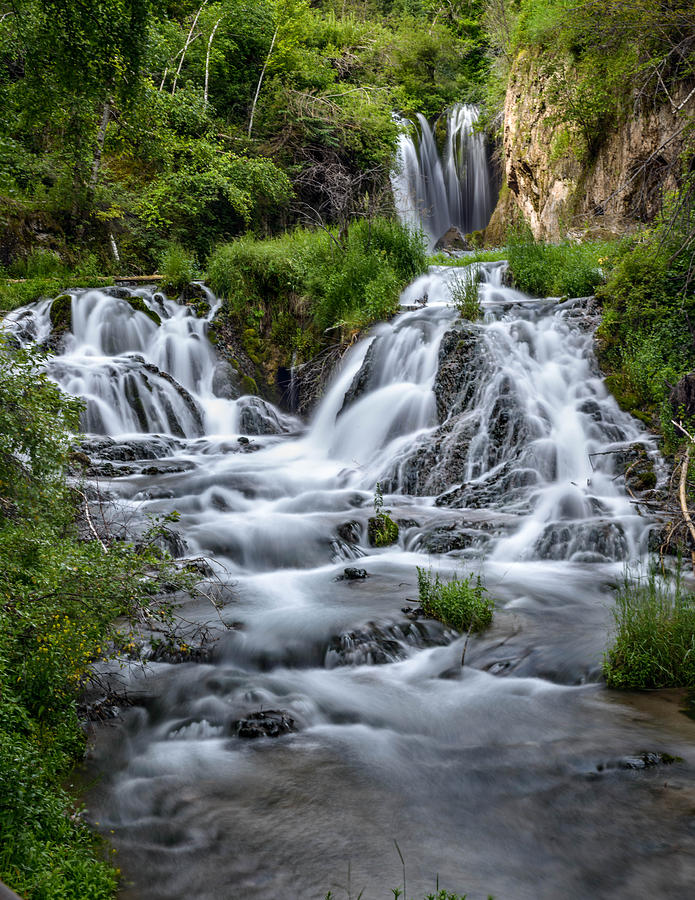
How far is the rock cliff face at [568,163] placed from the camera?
1218 cm

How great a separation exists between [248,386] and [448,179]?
1334 centimetres

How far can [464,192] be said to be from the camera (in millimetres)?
22359

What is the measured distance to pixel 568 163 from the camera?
48.7 ft

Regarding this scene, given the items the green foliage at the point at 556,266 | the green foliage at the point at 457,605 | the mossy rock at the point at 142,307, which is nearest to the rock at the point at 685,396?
the green foliage at the point at 457,605

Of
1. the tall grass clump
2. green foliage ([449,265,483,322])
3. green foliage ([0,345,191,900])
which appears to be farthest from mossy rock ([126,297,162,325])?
the tall grass clump

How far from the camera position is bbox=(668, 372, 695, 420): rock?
291 inches

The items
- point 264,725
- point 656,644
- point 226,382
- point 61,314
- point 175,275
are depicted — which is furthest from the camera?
point 175,275

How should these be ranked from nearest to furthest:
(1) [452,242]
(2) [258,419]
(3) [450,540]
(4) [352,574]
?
(4) [352,574] < (3) [450,540] < (2) [258,419] < (1) [452,242]

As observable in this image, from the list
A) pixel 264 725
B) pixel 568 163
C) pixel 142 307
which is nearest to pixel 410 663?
pixel 264 725

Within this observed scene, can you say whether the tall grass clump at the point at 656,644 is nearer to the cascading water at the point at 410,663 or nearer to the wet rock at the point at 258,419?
the cascading water at the point at 410,663

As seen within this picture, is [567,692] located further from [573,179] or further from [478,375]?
[573,179]

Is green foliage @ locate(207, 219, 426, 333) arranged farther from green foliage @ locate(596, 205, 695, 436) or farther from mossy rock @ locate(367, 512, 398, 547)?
mossy rock @ locate(367, 512, 398, 547)

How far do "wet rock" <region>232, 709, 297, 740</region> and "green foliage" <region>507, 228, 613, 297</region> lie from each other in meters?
9.37

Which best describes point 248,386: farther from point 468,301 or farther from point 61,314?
point 468,301
